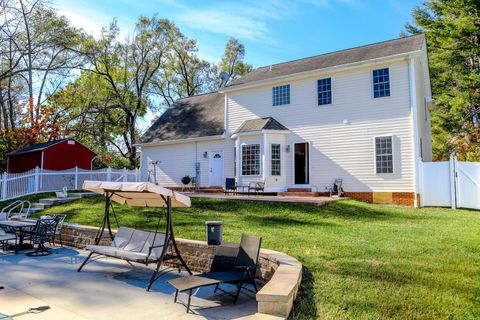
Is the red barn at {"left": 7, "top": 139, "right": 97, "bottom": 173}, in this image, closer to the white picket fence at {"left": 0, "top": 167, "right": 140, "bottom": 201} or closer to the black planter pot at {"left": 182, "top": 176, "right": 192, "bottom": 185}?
the white picket fence at {"left": 0, "top": 167, "right": 140, "bottom": 201}

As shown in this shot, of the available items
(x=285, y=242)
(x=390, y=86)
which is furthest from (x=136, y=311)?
(x=390, y=86)

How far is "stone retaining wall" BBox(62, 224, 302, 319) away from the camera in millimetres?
4066

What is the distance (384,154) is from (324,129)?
9.25ft

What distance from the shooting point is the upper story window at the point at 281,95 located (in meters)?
17.5

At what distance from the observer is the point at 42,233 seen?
889 centimetres

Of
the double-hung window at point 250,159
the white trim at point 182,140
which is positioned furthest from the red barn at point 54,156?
the double-hung window at point 250,159

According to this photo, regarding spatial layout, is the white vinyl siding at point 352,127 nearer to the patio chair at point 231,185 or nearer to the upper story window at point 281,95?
the upper story window at point 281,95

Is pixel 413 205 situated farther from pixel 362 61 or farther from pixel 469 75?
pixel 469 75

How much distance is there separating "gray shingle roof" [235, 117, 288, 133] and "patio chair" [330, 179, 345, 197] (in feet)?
11.7

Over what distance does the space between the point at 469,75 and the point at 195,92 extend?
2430 centimetres

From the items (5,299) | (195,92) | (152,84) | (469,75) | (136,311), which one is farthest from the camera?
(195,92)

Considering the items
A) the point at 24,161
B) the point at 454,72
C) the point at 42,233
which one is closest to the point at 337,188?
the point at 42,233

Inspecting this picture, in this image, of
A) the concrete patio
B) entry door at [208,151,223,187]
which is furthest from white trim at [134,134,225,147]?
the concrete patio

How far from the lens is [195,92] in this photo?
124 ft
